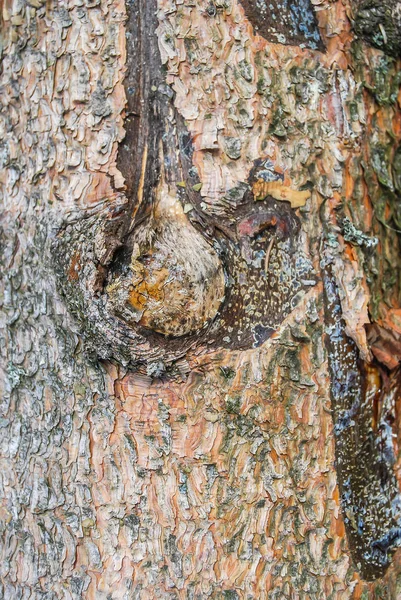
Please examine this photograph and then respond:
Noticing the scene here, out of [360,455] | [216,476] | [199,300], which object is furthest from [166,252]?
[360,455]

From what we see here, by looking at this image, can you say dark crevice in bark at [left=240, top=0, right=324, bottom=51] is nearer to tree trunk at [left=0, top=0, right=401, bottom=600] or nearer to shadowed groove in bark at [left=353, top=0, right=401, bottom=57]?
tree trunk at [left=0, top=0, right=401, bottom=600]

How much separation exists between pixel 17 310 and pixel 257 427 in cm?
56

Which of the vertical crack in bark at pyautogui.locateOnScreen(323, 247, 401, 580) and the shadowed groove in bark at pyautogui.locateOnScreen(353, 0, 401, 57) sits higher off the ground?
the shadowed groove in bark at pyautogui.locateOnScreen(353, 0, 401, 57)

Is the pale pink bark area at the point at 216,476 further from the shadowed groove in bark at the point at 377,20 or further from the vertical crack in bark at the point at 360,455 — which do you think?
the shadowed groove in bark at the point at 377,20

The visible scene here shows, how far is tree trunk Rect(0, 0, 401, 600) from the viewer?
120 cm

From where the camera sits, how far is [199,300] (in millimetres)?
1164

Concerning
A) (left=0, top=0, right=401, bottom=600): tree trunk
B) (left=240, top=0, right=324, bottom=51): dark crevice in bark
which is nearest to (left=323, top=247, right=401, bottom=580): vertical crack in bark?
(left=0, top=0, right=401, bottom=600): tree trunk

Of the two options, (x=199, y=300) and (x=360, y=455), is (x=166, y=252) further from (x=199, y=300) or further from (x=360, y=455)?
(x=360, y=455)

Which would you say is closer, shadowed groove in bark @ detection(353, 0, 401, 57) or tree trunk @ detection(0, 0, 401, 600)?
tree trunk @ detection(0, 0, 401, 600)

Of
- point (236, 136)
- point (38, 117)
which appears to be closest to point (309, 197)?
point (236, 136)

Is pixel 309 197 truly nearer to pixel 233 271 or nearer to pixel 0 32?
pixel 233 271

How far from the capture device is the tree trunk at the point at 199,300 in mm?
1203

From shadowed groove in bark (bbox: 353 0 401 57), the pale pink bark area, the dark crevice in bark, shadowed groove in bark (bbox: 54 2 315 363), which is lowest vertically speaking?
the pale pink bark area

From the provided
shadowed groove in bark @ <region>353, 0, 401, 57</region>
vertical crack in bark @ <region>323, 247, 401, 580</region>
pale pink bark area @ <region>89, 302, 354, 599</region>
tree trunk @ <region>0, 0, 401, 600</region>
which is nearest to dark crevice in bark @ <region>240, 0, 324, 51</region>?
tree trunk @ <region>0, 0, 401, 600</region>
